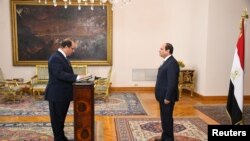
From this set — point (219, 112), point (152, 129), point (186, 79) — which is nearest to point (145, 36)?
point (186, 79)

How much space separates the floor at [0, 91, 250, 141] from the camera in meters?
5.68

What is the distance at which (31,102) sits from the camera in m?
8.02

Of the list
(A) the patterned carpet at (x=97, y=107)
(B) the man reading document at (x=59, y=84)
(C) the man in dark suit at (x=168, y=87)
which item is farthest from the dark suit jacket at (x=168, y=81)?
(A) the patterned carpet at (x=97, y=107)

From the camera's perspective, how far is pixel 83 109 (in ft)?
13.5

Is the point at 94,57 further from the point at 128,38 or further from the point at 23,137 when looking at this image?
the point at 23,137

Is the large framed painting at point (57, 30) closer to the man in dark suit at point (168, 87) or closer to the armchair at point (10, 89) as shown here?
the armchair at point (10, 89)

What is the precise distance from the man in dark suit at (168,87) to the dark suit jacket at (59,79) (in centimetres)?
129

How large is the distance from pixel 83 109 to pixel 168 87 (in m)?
1.26

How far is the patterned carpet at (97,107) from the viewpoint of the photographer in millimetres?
6863

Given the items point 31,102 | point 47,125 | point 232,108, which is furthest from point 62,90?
point 31,102

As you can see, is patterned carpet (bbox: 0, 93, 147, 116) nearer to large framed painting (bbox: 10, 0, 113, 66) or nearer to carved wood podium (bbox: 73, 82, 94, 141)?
large framed painting (bbox: 10, 0, 113, 66)

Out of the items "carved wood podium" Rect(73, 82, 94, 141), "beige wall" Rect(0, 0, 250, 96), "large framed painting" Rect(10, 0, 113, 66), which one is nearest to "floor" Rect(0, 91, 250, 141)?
"beige wall" Rect(0, 0, 250, 96)

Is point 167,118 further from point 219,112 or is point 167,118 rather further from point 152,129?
point 219,112

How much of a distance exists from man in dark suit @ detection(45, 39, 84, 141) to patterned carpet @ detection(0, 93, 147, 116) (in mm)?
2524
